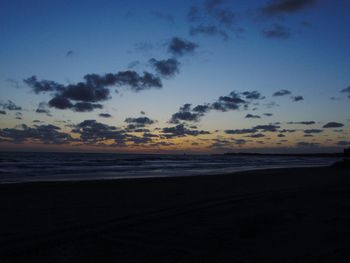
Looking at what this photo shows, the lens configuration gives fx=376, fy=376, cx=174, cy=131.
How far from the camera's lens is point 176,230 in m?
7.92

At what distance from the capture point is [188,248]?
6461 millimetres

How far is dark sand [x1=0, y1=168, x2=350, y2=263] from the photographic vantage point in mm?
6078

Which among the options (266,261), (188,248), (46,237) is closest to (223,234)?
(188,248)

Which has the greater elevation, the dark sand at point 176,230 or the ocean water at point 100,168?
the ocean water at point 100,168

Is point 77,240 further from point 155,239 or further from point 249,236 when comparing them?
point 249,236

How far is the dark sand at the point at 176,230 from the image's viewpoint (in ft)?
19.9

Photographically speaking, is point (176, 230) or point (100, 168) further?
point (100, 168)

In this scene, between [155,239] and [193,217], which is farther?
[193,217]

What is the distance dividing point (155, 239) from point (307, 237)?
9.48ft

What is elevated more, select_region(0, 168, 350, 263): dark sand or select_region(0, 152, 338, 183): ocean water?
select_region(0, 152, 338, 183): ocean water

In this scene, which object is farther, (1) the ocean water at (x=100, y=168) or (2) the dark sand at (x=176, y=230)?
(1) the ocean water at (x=100, y=168)

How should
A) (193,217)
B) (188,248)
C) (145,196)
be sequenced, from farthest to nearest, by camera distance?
(145,196)
(193,217)
(188,248)

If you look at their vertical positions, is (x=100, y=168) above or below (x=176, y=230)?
above

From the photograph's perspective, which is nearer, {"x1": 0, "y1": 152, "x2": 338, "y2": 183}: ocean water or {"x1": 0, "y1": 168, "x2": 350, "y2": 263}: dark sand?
{"x1": 0, "y1": 168, "x2": 350, "y2": 263}: dark sand
